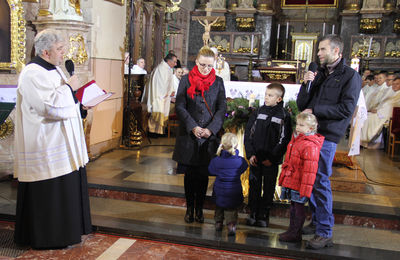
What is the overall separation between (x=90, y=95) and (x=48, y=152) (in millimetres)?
831

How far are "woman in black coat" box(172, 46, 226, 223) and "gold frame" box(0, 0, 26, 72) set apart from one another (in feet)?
8.49

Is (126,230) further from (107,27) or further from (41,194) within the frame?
(107,27)

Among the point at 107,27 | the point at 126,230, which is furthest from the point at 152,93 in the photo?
the point at 126,230

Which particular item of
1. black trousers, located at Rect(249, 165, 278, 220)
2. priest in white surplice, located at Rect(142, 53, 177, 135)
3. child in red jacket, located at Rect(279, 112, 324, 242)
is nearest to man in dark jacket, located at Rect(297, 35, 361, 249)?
child in red jacket, located at Rect(279, 112, 324, 242)

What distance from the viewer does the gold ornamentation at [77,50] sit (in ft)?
17.9

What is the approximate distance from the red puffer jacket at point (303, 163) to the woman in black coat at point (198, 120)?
75 cm

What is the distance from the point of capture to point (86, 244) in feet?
11.9

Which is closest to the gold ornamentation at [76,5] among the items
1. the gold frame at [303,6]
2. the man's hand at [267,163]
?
the man's hand at [267,163]

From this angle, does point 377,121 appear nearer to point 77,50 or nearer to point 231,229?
point 231,229

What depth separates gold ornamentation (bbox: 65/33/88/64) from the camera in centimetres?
546

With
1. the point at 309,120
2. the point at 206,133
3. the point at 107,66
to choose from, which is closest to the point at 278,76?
the point at 107,66

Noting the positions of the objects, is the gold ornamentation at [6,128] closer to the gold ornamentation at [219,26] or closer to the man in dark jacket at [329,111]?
the man in dark jacket at [329,111]

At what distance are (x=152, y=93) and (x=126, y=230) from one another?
411cm

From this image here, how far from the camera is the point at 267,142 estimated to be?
12.7 ft
